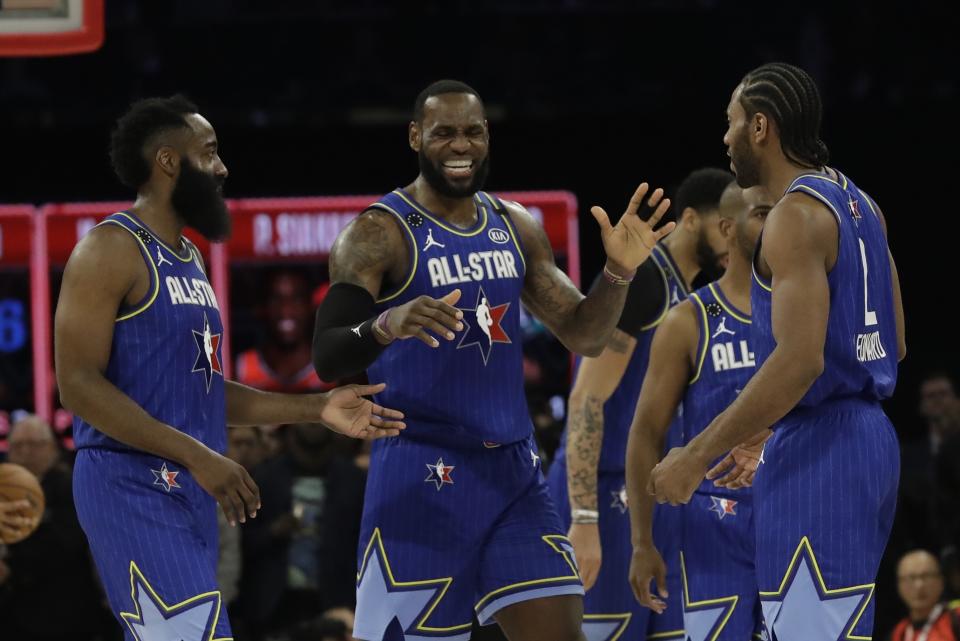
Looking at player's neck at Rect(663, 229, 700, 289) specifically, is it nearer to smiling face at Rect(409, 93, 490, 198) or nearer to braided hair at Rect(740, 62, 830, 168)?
smiling face at Rect(409, 93, 490, 198)

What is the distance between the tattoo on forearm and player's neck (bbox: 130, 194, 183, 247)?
69.8 inches

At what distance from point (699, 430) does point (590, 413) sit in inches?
24.2

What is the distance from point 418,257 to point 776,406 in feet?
4.54

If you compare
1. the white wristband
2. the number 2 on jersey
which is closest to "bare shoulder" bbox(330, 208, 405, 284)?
the white wristband

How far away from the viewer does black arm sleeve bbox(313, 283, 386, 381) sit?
4898 millimetres

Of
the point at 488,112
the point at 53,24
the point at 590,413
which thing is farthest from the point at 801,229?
the point at 488,112

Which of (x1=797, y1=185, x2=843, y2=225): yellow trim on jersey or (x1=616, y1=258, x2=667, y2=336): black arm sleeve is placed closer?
(x1=797, y1=185, x2=843, y2=225): yellow trim on jersey

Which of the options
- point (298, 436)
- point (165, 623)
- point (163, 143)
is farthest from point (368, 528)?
point (298, 436)

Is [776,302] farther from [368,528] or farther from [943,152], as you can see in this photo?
[943,152]

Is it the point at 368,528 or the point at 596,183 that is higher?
the point at 596,183

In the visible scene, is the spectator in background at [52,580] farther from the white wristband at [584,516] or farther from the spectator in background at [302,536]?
the white wristband at [584,516]

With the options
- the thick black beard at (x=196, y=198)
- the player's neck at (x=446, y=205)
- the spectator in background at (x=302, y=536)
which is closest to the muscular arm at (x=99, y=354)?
the thick black beard at (x=196, y=198)

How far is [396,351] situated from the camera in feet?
17.1

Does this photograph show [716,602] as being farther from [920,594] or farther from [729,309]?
[920,594]
